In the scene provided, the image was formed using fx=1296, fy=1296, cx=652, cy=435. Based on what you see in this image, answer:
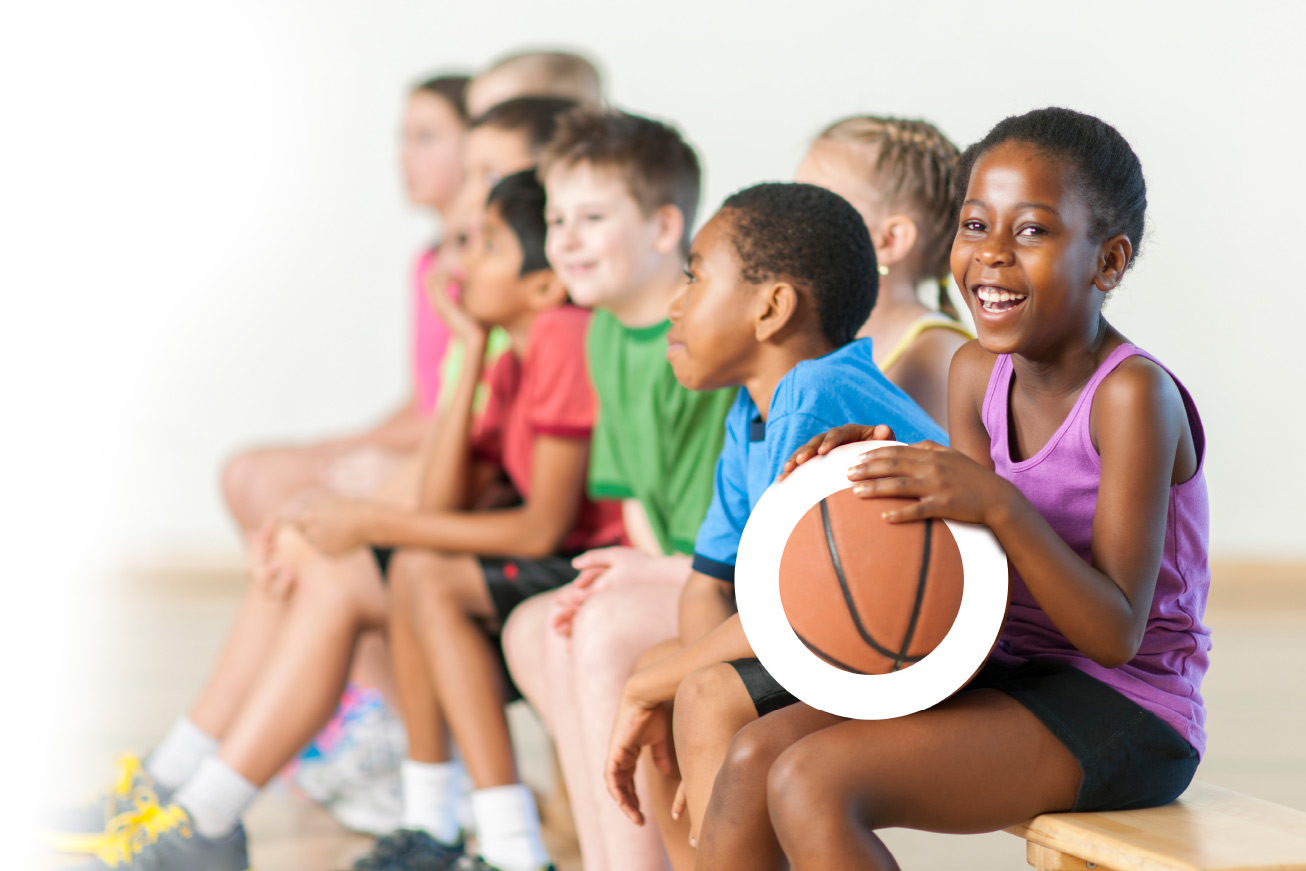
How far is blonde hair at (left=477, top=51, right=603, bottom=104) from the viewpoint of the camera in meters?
2.93

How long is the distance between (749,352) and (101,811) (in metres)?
1.43

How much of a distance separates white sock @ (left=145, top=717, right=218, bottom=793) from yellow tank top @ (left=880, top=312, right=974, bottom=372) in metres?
1.37

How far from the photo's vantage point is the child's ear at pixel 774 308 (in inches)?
57.9

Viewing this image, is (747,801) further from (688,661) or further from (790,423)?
(790,423)

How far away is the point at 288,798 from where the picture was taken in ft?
8.91

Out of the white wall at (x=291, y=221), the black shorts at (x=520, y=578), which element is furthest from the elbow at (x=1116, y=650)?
the white wall at (x=291, y=221)

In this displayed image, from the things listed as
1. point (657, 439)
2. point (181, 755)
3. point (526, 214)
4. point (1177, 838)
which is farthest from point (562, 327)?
point (1177, 838)

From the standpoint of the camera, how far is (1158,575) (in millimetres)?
1180

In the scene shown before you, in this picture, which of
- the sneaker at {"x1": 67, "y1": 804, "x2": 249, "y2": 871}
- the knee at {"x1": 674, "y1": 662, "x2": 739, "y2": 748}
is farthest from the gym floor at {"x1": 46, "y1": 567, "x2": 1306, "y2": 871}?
the knee at {"x1": 674, "y1": 662, "x2": 739, "y2": 748}

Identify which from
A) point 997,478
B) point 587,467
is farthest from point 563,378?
point 997,478

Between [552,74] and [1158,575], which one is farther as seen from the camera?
[552,74]

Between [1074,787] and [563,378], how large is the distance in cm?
119

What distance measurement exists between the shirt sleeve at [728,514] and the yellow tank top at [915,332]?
0.31 metres

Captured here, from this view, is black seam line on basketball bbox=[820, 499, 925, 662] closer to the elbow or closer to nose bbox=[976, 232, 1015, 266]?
the elbow
